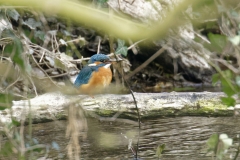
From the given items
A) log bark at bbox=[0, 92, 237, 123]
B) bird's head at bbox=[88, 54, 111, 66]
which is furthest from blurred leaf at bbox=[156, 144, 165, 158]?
bird's head at bbox=[88, 54, 111, 66]

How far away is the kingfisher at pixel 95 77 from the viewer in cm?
517

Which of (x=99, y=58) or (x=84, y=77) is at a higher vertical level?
(x=99, y=58)

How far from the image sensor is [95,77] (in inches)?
205

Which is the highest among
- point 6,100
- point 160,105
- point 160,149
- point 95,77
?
point 95,77

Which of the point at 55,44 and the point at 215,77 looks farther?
the point at 55,44

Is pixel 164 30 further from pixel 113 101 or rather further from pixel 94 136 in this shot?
pixel 94 136

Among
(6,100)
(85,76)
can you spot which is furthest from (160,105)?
(6,100)

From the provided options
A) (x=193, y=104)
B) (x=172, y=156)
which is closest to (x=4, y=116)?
(x=172, y=156)

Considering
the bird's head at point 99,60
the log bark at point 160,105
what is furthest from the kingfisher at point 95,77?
the log bark at point 160,105

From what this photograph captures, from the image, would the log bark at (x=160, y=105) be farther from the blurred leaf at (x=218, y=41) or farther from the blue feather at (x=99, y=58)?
the blurred leaf at (x=218, y=41)

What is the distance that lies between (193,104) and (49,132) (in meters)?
1.51

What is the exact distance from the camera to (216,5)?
1.45 meters

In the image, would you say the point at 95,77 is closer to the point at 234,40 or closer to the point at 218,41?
the point at 218,41

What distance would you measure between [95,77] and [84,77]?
139 mm
